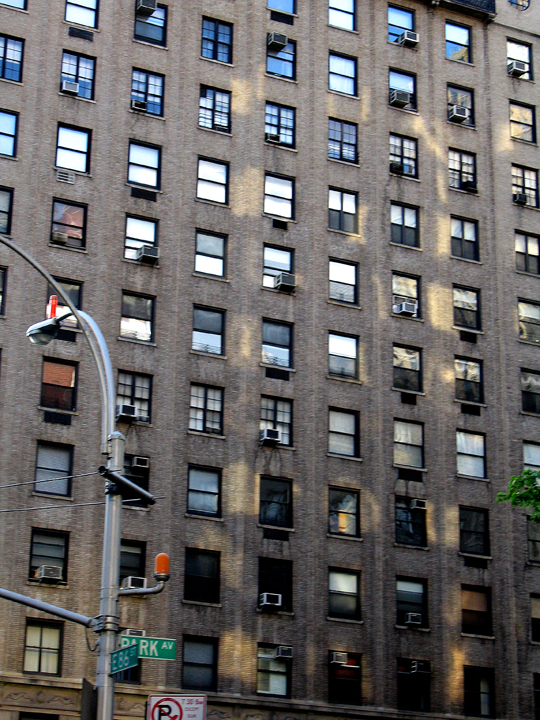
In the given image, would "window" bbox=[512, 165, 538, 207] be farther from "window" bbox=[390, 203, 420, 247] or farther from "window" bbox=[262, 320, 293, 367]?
"window" bbox=[262, 320, 293, 367]

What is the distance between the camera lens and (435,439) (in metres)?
46.9

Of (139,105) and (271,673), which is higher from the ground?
(139,105)

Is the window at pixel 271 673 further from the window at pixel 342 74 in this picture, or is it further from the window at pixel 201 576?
the window at pixel 342 74

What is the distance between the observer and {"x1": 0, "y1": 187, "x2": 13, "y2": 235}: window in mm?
41812

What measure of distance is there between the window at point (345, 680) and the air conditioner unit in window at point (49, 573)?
408 inches

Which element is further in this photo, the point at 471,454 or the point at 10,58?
the point at 471,454

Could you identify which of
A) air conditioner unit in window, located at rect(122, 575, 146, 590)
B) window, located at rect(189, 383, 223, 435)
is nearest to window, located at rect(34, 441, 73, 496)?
air conditioner unit in window, located at rect(122, 575, 146, 590)

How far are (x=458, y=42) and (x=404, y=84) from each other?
4.06 m

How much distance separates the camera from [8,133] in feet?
141

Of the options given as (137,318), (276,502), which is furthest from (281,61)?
(276,502)

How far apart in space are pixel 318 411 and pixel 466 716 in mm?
12428

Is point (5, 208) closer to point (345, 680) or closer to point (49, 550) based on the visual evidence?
point (49, 550)

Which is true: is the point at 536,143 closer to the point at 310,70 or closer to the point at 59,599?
the point at 310,70

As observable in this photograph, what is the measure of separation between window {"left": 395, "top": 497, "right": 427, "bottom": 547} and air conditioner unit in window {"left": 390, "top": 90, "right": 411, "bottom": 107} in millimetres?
16982
